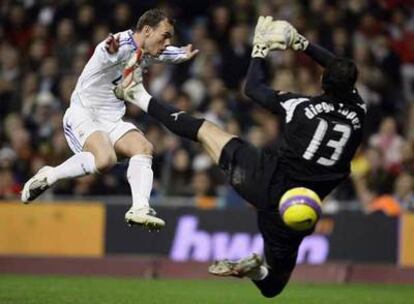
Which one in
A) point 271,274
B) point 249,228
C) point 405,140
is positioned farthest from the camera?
point 405,140

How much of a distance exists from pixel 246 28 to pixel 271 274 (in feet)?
28.8

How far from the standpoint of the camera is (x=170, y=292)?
12.7m

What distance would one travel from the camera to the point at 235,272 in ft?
32.7

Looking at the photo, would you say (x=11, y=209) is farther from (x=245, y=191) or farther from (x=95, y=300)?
(x=245, y=191)

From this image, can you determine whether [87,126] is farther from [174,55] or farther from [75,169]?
[174,55]

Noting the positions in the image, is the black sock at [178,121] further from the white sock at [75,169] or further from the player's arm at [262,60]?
the white sock at [75,169]

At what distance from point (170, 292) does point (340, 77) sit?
4.04m

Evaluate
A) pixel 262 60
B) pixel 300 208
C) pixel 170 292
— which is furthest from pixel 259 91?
pixel 170 292

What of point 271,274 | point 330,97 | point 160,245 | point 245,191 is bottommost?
point 160,245

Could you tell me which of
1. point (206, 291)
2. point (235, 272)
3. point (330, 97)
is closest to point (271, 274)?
point (235, 272)

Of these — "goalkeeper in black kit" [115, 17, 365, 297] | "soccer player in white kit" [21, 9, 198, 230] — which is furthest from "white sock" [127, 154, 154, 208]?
"goalkeeper in black kit" [115, 17, 365, 297]

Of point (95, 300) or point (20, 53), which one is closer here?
point (95, 300)

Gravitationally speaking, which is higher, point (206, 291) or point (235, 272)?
point (235, 272)

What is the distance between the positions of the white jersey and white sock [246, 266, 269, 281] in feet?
7.25
